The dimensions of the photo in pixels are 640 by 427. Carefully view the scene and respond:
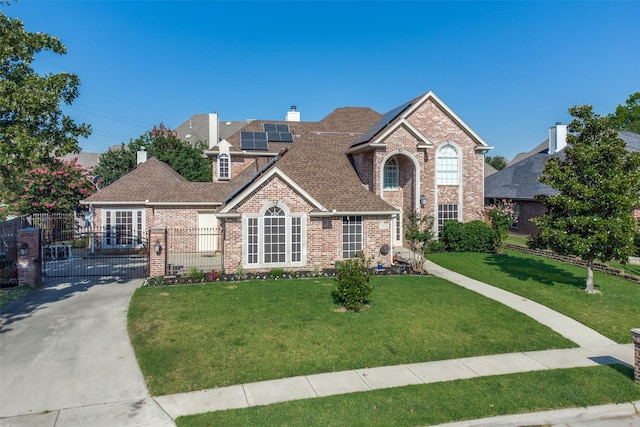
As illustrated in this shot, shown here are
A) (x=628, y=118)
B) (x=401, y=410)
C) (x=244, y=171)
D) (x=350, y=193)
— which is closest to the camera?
(x=401, y=410)

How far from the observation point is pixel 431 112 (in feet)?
81.3

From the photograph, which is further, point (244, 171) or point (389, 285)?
point (244, 171)

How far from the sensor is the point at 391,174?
2492 centimetres

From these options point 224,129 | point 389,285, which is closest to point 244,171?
point 389,285

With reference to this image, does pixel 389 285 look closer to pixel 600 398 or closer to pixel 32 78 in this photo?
pixel 600 398

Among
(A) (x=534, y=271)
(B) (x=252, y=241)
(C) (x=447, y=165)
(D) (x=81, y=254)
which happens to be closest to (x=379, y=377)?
(B) (x=252, y=241)

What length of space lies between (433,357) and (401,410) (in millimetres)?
2679

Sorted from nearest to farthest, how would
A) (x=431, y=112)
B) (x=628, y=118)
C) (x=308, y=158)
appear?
(x=308, y=158)
(x=431, y=112)
(x=628, y=118)

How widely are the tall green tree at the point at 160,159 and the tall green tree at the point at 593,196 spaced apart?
30.5m

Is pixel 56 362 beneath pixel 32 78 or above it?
beneath

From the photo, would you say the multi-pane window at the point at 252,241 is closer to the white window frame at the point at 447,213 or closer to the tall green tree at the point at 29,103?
the tall green tree at the point at 29,103

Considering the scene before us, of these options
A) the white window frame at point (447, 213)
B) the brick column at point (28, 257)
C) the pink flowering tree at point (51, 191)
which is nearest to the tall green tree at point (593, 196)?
the white window frame at point (447, 213)

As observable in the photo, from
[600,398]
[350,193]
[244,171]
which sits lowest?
[600,398]

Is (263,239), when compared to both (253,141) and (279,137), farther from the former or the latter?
(279,137)
